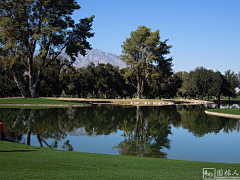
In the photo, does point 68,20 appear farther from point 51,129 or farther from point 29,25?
point 51,129

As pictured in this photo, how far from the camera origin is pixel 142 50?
234 ft

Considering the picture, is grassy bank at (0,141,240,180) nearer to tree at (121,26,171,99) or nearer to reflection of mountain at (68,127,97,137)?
reflection of mountain at (68,127,97,137)

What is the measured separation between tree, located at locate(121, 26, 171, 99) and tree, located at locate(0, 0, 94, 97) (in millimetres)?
18365

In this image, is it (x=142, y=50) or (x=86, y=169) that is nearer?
(x=86, y=169)

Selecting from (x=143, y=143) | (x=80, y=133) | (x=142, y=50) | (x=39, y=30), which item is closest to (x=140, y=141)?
(x=143, y=143)

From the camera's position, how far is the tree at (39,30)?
4775cm

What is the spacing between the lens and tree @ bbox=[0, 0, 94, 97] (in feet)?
157

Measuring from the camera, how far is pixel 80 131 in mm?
20000

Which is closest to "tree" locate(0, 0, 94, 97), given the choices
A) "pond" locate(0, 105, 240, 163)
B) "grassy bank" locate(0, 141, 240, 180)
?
"pond" locate(0, 105, 240, 163)

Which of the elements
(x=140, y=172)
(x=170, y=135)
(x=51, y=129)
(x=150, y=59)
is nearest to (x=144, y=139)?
(x=170, y=135)

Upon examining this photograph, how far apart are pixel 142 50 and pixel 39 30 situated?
29408 millimetres

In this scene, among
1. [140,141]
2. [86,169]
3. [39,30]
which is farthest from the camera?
[39,30]

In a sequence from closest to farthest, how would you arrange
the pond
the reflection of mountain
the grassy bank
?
1. the grassy bank
2. the pond
3. the reflection of mountain

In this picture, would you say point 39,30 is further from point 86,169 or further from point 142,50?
point 86,169
